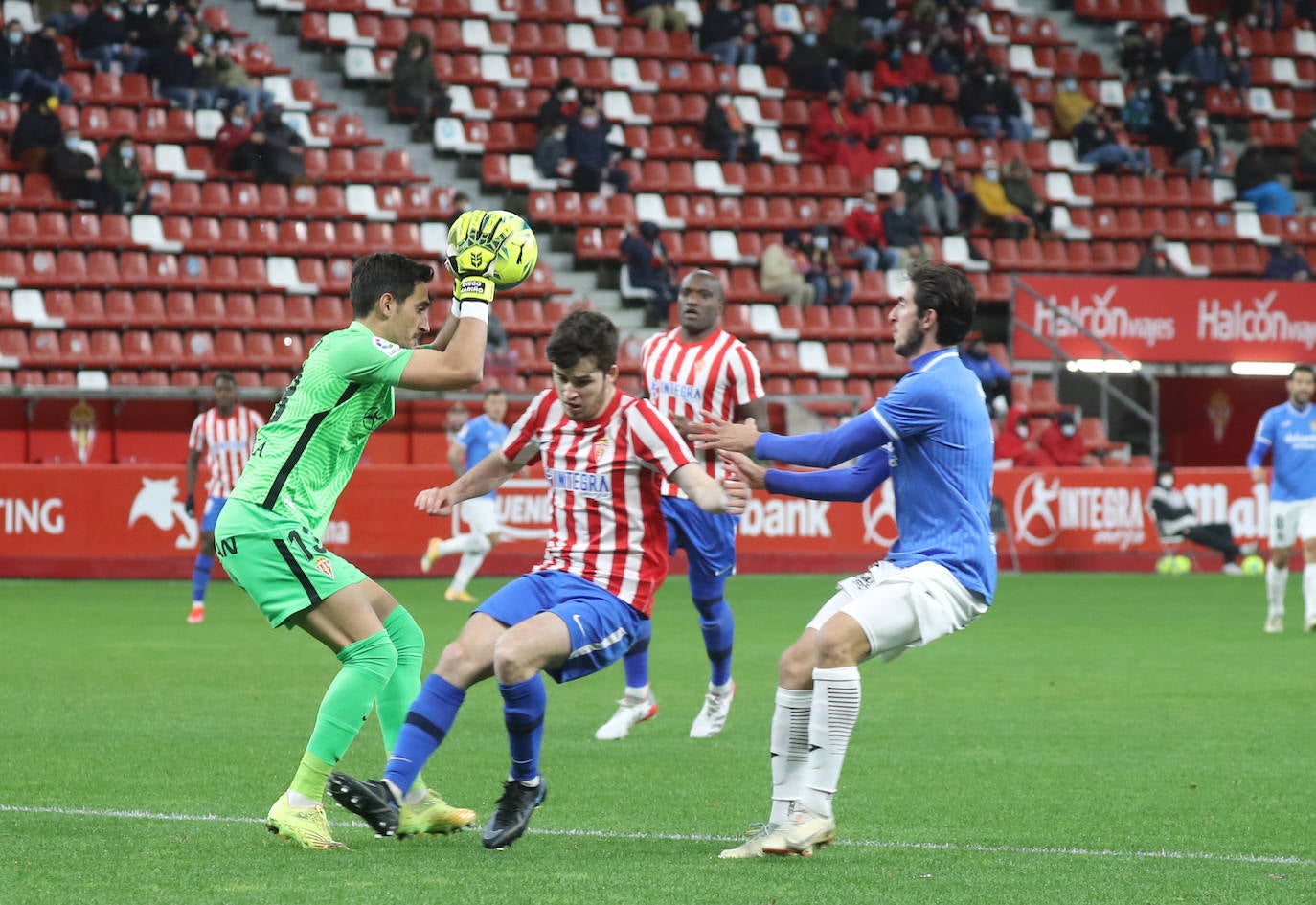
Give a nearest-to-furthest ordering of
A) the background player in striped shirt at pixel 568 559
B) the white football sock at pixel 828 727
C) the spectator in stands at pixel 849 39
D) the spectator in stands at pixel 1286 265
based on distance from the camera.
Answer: the white football sock at pixel 828 727, the background player in striped shirt at pixel 568 559, the spectator in stands at pixel 1286 265, the spectator in stands at pixel 849 39

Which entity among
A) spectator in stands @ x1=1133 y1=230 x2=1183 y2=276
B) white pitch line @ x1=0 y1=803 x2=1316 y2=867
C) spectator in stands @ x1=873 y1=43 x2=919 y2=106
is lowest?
white pitch line @ x1=0 y1=803 x2=1316 y2=867

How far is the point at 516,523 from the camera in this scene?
21.0 meters

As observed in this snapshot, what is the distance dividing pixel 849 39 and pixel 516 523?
1261 cm

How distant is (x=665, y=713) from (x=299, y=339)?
13.8 meters

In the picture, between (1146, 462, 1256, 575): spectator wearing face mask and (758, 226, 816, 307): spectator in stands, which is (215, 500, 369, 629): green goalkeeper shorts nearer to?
(1146, 462, 1256, 575): spectator wearing face mask

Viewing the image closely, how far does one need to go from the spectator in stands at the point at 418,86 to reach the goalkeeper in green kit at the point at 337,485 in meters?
20.5

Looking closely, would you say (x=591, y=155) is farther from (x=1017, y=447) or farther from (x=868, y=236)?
(x=1017, y=447)

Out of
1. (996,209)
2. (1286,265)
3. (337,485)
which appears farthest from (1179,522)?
(337,485)

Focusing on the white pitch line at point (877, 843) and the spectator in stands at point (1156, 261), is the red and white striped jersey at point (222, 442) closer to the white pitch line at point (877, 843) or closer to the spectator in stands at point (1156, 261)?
the white pitch line at point (877, 843)

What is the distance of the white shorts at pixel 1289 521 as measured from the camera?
16016 millimetres

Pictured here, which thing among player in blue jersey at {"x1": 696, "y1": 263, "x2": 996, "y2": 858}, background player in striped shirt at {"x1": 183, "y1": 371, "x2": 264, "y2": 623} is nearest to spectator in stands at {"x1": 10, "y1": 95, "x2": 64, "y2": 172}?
background player in striped shirt at {"x1": 183, "y1": 371, "x2": 264, "y2": 623}

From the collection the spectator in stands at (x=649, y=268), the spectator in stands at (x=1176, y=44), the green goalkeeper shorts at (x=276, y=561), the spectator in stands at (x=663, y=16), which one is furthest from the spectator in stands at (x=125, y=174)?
the green goalkeeper shorts at (x=276, y=561)

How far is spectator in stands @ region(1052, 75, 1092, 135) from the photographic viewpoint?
102 ft

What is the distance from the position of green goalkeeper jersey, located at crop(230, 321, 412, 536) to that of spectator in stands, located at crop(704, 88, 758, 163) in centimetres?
2211
